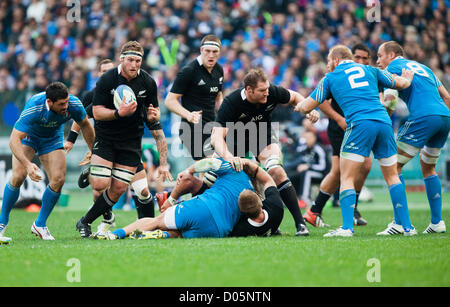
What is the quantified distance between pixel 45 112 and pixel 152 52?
39.4ft

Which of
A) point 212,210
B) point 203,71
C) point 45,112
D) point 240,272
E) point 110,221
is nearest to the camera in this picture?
point 240,272

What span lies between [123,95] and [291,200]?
250 cm

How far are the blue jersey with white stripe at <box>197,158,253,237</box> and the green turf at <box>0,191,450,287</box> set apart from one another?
292mm

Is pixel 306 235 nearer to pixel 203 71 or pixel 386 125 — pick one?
pixel 386 125

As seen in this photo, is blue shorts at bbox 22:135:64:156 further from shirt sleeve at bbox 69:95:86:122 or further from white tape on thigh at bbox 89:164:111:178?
white tape on thigh at bbox 89:164:111:178

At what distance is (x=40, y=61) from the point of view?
20.9m

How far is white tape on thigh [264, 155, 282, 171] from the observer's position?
8.52m

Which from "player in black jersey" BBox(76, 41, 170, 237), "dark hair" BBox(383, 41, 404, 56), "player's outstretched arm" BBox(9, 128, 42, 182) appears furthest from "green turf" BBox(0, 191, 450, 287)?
"dark hair" BBox(383, 41, 404, 56)

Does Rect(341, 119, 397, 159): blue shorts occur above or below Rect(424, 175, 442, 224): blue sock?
above

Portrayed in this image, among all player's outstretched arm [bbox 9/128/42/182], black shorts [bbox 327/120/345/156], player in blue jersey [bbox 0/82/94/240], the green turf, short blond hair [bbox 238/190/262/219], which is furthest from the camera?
black shorts [bbox 327/120/345/156]

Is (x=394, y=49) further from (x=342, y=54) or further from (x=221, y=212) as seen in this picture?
(x=221, y=212)

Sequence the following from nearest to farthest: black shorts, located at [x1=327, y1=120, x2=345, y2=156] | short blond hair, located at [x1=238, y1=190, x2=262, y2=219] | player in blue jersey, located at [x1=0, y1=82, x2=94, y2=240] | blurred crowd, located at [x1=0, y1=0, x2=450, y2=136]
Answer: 1. short blond hair, located at [x1=238, y1=190, x2=262, y2=219]
2. player in blue jersey, located at [x1=0, y1=82, x2=94, y2=240]
3. black shorts, located at [x1=327, y1=120, x2=345, y2=156]
4. blurred crowd, located at [x1=0, y1=0, x2=450, y2=136]

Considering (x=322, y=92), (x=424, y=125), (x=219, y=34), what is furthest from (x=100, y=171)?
(x=219, y=34)
